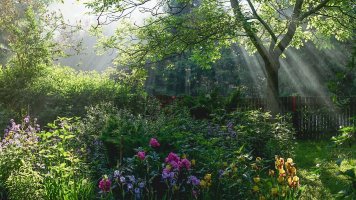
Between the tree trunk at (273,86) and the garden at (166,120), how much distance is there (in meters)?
0.04

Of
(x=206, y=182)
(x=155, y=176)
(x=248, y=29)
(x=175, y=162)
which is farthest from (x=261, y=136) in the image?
(x=175, y=162)

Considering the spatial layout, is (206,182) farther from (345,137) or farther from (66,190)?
(345,137)

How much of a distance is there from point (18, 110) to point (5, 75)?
122cm

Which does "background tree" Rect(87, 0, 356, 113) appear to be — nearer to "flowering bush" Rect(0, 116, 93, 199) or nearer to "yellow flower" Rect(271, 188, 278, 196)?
"flowering bush" Rect(0, 116, 93, 199)

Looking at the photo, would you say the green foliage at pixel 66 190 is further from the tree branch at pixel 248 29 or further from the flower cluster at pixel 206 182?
the tree branch at pixel 248 29

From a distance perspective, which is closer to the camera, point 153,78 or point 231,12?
point 231,12

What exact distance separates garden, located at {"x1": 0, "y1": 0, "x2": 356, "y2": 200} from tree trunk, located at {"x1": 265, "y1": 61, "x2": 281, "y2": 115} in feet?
0.12

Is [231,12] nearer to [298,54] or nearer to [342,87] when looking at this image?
[342,87]

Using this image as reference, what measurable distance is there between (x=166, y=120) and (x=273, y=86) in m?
6.17

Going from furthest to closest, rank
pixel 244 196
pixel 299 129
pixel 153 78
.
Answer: pixel 153 78
pixel 299 129
pixel 244 196

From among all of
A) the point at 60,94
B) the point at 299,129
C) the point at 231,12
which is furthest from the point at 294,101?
the point at 60,94

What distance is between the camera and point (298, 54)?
92.3 feet

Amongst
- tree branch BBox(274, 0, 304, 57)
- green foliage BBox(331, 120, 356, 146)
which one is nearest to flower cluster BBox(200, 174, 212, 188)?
green foliage BBox(331, 120, 356, 146)

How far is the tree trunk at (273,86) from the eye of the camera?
13206mm
